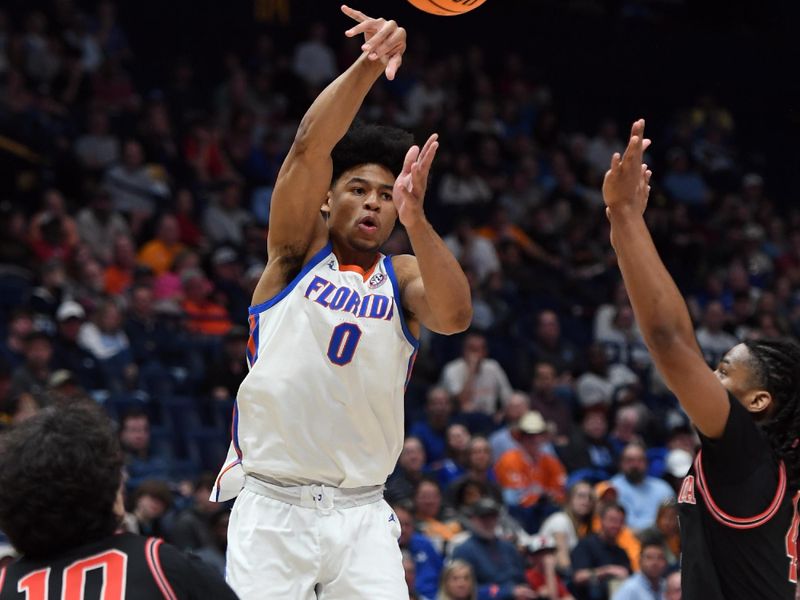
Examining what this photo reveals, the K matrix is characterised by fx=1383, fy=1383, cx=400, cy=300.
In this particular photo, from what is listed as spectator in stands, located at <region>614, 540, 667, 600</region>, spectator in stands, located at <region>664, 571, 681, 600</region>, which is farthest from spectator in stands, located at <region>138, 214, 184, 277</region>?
spectator in stands, located at <region>664, 571, 681, 600</region>

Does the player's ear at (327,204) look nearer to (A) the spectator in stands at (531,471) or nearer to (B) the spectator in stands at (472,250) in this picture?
(A) the spectator in stands at (531,471)

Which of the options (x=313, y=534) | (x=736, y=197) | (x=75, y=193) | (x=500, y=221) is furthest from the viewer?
(x=736, y=197)

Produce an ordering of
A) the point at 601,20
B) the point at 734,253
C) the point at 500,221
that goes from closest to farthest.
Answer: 1. the point at 500,221
2. the point at 734,253
3. the point at 601,20

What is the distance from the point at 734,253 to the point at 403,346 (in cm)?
1313

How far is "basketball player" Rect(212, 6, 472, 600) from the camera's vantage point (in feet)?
14.6

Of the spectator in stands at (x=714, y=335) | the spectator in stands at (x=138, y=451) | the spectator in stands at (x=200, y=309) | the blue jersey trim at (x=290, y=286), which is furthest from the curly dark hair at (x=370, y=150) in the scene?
the spectator in stands at (x=714, y=335)

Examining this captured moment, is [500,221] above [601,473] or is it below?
above

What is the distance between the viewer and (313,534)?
4488mm

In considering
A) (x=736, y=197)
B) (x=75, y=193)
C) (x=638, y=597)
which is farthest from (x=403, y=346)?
(x=736, y=197)

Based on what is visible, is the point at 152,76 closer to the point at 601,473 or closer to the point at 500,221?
the point at 500,221

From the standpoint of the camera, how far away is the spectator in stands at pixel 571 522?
1020 centimetres

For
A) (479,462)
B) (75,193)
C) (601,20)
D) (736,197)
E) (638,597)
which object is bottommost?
(638,597)

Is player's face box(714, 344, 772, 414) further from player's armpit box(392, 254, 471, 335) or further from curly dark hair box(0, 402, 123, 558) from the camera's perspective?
curly dark hair box(0, 402, 123, 558)

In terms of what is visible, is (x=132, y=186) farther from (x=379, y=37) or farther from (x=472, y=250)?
(x=379, y=37)
